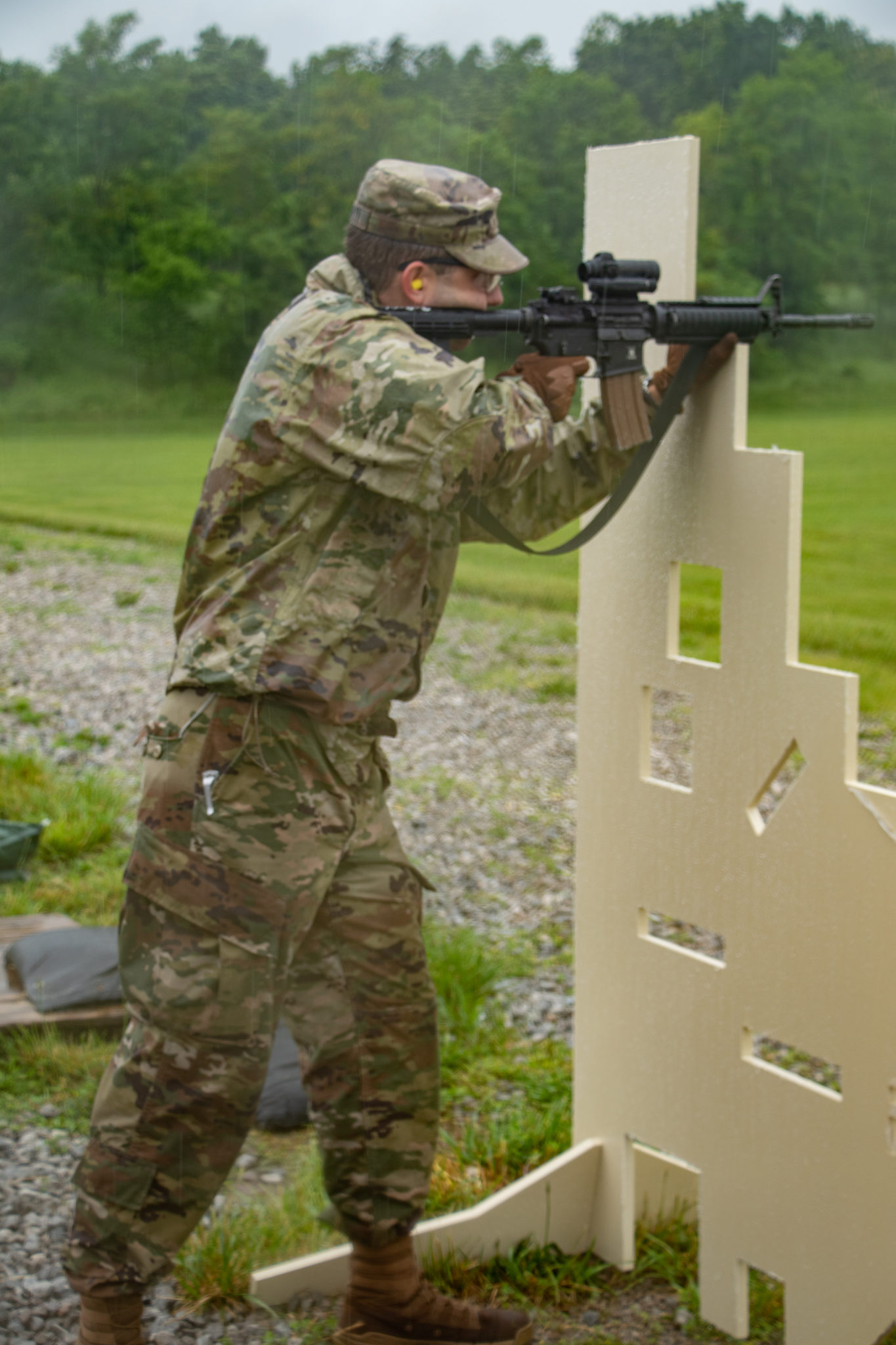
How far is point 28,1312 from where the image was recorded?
115 inches

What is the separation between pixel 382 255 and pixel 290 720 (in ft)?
2.82

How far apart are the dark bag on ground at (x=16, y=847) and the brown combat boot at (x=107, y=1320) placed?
3.06 metres

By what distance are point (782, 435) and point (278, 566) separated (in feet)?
47.1

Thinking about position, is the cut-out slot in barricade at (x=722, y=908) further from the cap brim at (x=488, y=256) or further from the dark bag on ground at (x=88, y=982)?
the dark bag on ground at (x=88, y=982)

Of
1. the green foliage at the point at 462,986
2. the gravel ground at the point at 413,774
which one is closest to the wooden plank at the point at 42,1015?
the gravel ground at the point at 413,774

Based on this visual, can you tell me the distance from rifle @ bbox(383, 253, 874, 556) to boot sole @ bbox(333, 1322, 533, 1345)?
1595 mm

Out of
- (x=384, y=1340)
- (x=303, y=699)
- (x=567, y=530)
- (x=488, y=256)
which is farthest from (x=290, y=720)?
(x=567, y=530)

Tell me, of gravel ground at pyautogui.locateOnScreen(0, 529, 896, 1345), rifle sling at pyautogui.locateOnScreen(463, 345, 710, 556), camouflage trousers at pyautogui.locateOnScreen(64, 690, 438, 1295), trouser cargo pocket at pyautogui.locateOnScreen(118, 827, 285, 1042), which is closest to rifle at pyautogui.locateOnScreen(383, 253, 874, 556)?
rifle sling at pyautogui.locateOnScreen(463, 345, 710, 556)

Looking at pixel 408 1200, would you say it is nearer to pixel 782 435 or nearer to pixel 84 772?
pixel 84 772

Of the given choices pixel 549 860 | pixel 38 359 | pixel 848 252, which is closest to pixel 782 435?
pixel 848 252

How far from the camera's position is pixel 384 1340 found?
2777 mm

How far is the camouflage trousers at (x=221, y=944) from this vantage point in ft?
8.22

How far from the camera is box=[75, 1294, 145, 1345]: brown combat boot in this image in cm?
256

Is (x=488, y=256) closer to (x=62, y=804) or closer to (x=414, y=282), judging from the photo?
(x=414, y=282)
